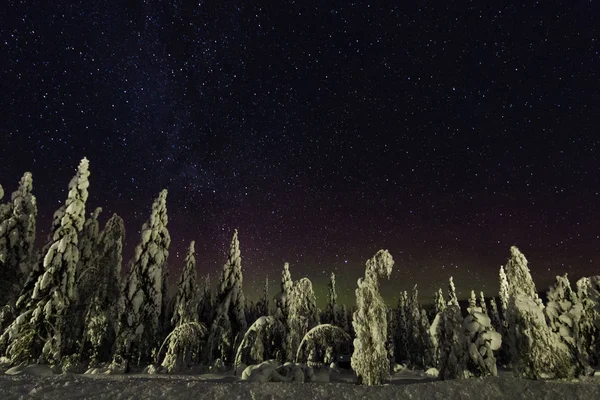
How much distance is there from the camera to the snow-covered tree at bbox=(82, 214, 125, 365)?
2288 cm

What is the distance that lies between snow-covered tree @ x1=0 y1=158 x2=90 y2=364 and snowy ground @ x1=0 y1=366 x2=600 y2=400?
12.6 metres

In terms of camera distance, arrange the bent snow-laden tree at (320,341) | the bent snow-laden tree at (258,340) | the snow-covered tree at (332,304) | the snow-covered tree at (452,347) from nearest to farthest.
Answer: the bent snow-laden tree at (320,341), the bent snow-laden tree at (258,340), the snow-covered tree at (452,347), the snow-covered tree at (332,304)

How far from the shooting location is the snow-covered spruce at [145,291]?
21.5m

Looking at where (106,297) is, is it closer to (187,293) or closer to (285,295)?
(187,293)

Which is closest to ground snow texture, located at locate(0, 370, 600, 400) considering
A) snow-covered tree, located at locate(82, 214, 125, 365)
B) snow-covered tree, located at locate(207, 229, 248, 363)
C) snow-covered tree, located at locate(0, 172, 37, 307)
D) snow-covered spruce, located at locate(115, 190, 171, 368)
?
snow-covered spruce, located at locate(115, 190, 171, 368)

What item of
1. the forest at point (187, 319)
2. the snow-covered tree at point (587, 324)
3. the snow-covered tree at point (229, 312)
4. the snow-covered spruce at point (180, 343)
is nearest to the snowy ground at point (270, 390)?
the forest at point (187, 319)

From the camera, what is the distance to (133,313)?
21.8 m

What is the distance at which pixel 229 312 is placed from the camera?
28.1 meters

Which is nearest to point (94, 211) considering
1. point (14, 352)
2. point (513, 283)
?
point (14, 352)

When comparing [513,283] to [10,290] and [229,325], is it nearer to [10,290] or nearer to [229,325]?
[229,325]

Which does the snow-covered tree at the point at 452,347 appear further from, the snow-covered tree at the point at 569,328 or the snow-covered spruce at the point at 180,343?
the snow-covered spruce at the point at 180,343

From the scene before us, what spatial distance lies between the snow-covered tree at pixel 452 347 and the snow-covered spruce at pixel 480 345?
26cm

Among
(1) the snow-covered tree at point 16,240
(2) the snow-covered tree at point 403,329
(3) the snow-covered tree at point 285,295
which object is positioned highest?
(1) the snow-covered tree at point 16,240

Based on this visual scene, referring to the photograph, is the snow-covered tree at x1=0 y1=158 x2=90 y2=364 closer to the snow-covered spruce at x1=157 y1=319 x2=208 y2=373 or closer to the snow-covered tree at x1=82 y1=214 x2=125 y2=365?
the snow-covered tree at x1=82 y1=214 x2=125 y2=365
